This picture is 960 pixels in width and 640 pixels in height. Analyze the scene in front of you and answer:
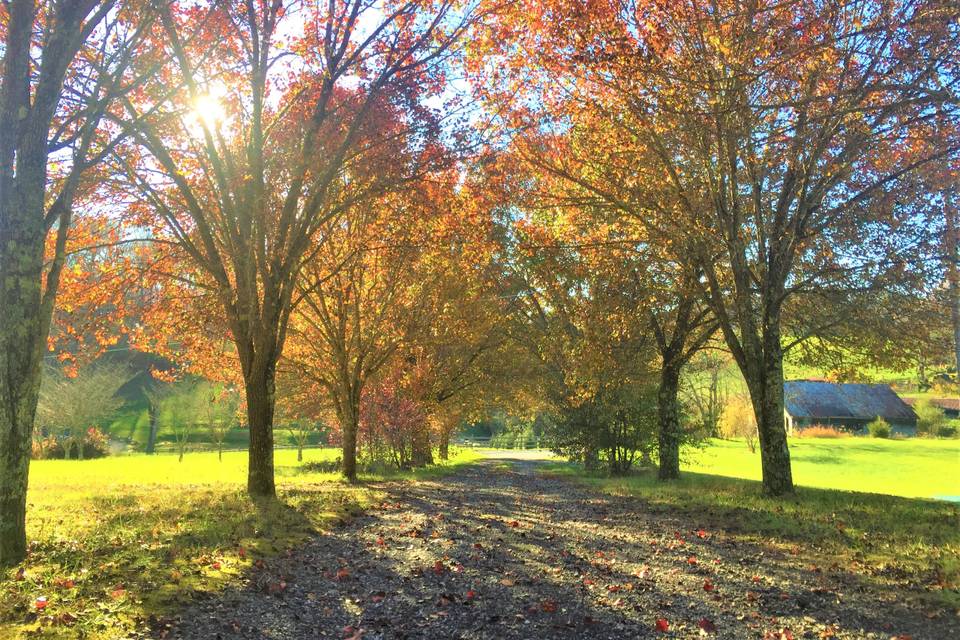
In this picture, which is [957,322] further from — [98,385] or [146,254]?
[98,385]

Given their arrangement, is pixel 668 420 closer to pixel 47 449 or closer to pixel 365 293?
pixel 365 293

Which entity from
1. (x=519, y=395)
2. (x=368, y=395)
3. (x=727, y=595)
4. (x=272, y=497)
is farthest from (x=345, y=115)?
(x=519, y=395)

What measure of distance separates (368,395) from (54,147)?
18596mm

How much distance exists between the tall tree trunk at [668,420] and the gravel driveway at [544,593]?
10.5 metres

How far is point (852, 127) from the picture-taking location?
35.6 ft

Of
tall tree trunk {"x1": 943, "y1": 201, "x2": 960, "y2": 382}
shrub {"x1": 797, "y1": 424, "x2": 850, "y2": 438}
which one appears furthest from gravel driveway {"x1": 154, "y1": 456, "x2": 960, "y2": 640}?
shrub {"x1": 797, "y1": 424, "x2": 850, "y2": 438}

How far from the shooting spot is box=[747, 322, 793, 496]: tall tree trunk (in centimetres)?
1359

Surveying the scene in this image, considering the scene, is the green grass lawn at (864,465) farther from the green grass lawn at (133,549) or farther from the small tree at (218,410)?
the small tree at (218,410)

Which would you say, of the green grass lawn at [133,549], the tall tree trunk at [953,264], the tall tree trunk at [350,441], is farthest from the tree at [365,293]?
the tall tree trunk at [953,264]

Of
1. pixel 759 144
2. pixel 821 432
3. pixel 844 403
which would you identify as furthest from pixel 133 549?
pixel 844 403

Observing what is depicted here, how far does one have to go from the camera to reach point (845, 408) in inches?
2881

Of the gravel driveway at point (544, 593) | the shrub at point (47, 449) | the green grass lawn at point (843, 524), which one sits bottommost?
the shrub at point (47, 449)

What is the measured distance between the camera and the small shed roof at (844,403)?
237 feet

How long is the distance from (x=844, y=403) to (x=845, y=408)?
0.87 meters
